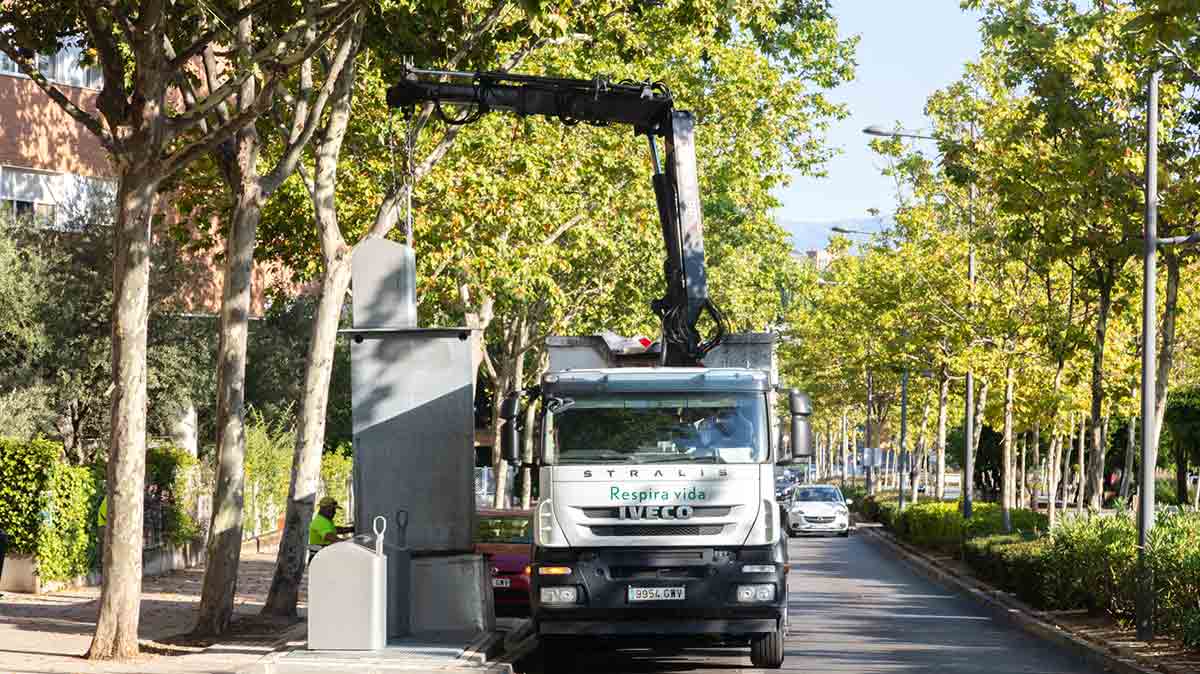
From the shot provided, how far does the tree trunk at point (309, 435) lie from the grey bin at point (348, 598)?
18.6 feet

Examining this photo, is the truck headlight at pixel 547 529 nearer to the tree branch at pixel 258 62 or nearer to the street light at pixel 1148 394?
the tree branch at pixel 258 62

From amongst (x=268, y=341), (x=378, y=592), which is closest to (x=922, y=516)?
(x=268, y=341)

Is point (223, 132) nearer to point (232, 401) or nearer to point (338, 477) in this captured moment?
point (232, 401)

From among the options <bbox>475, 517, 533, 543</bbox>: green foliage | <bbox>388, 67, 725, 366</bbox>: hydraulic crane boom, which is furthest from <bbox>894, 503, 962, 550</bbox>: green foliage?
<bbox>388, 67, 725, 366</bbox>: hydraulic crane boom

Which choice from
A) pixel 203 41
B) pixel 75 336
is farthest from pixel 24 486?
pixel 203 41

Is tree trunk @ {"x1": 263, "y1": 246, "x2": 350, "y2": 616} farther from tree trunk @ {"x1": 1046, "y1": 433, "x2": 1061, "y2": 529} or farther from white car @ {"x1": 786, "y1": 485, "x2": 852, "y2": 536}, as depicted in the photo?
white car @ {"x1": 786, "y1": 485, "x2": 852, "y2": 536}

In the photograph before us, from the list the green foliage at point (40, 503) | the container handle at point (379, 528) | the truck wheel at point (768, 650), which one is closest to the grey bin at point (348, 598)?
the container handle at point (379, 528)

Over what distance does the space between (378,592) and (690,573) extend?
2884 mm

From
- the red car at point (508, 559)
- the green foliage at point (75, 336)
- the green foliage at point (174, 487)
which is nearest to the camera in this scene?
the red car at point (508, 559)

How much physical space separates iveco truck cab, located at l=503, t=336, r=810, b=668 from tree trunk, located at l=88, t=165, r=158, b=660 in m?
3.43

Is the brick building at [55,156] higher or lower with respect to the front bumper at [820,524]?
higher

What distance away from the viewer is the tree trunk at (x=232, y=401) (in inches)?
792

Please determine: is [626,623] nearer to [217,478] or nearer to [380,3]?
[217,478]

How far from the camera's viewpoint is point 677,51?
103 ft
